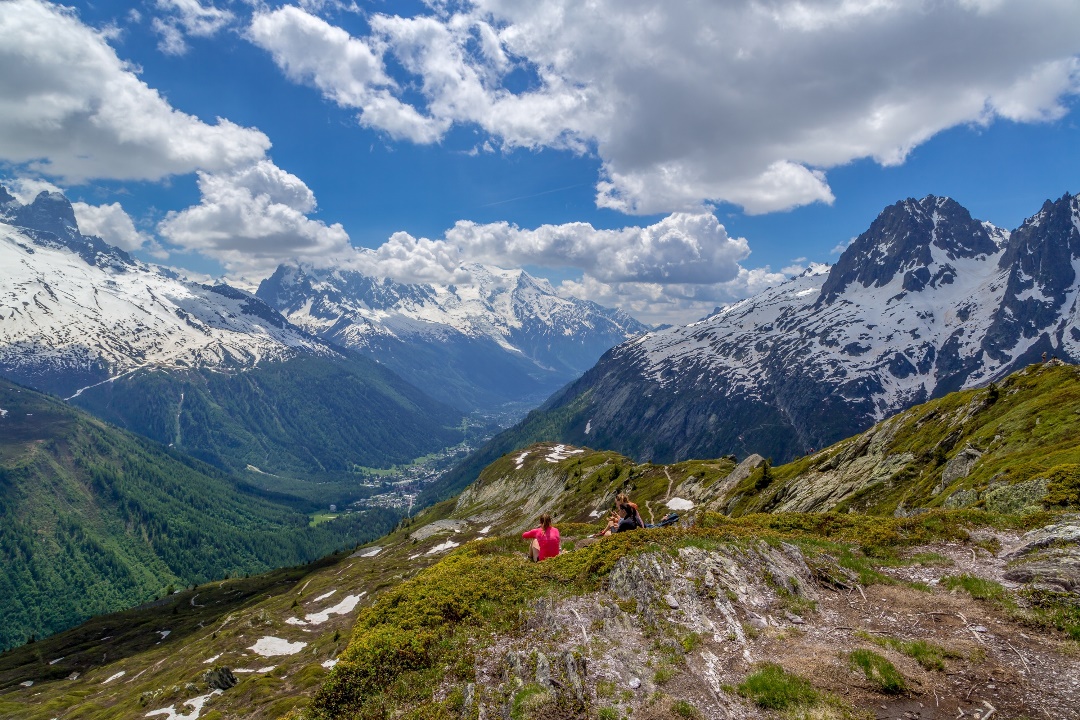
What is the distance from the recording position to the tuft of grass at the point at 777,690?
47.0 feet

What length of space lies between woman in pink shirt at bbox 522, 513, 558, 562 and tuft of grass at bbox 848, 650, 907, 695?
1396 centimetres

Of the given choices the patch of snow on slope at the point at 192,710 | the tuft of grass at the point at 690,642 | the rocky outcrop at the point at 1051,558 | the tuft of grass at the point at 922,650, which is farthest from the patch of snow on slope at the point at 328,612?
the rocky outcrop at the point at 1051,558

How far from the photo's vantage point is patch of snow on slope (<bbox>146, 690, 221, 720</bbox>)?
65750 millimetres

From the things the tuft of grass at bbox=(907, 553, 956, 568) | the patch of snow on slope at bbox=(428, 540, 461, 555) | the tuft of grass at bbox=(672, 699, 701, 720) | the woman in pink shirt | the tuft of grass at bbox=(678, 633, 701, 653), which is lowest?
the patch of snow on slope at bbox=(428, 540, 461, 555)

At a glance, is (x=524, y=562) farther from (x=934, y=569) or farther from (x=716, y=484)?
(x=716, y=484)

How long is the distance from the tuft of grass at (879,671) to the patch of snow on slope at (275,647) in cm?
10137

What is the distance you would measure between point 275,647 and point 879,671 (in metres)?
109

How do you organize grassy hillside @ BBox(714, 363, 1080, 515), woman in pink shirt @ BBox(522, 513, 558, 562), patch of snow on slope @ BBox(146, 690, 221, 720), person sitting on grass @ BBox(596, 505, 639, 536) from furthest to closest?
patch of snow on slope @ BBox(146, 690, 221, 720), grassy hillside @ BBox(714, 363, 1080, 515), person sitting on grass @ BBox(596, 505, 639, 536), woman in pink shirt @ BBox(522, 513, 558, 562)

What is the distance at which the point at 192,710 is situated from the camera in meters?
66.8

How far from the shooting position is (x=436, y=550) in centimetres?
14625

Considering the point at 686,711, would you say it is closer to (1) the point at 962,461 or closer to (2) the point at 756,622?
(2) the point at 756,622

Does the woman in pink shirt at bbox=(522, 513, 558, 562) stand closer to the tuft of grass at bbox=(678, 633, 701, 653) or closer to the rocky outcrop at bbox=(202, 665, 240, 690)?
the tuft of grass at bbox=(678, 633, 701, 653)

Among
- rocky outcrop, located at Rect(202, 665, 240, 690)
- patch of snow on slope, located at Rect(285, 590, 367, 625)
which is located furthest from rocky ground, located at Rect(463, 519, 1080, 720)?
patch of snow on slope, located at Rect(285, 590, 367, 625)

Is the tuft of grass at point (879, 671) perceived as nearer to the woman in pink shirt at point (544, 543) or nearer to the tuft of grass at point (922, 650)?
the tuft of grass at point (922, 650)
